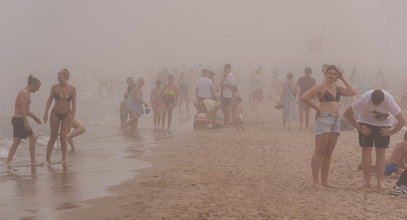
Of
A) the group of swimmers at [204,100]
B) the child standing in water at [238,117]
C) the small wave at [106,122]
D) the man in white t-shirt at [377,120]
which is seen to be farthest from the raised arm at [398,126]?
the small wave at [106,122]

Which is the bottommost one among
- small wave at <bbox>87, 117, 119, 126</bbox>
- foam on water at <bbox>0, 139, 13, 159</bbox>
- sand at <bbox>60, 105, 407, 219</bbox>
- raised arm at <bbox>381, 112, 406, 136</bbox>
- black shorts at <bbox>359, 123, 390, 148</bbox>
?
sand at <bbox>60, 105, 407, 219</bbox>

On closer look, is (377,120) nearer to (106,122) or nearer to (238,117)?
(238,117)

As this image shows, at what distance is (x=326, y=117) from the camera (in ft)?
26.7

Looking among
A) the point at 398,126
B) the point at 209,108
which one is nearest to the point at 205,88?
the point at 209,108

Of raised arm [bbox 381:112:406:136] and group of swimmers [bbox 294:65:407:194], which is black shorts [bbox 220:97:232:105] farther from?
raised arm [bbox 381:112:406:136]

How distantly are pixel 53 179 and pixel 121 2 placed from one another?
100438mm

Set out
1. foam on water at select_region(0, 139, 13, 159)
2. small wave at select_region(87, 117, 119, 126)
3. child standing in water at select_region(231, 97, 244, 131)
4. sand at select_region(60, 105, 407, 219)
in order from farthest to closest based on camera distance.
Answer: small wave at select_region(87, 117, 119, 126), child standing in water at select_region(231, 97, 244, 131), foam on water at select_region(0, 139, 13, 159), sand at select_region(60, 105, 407, 219)

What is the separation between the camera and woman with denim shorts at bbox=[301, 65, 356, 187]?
814 cm

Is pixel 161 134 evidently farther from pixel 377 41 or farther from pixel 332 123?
pixel 377 41

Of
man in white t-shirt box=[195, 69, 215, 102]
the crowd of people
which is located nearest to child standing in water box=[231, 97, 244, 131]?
the crowd of people

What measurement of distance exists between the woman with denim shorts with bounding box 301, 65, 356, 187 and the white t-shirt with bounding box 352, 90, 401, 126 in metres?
0.28

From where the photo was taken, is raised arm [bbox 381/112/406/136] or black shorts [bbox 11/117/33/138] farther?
black shorts [bbox 11/117/33/138]

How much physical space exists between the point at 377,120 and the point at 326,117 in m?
0.65

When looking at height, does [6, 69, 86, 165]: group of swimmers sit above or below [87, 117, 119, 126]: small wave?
above
